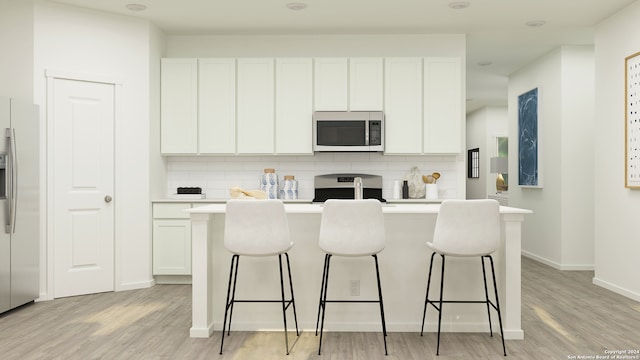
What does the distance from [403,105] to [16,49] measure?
3.82 meters

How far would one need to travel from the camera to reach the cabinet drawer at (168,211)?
5.16 meters

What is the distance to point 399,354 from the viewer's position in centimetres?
310

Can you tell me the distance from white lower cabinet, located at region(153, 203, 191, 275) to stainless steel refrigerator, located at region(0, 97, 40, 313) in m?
1.12

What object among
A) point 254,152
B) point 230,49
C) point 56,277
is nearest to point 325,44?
point 230,49

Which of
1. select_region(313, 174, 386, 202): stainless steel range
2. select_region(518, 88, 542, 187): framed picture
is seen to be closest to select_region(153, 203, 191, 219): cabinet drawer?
select_region(313, 174, 386, 202): stainless steel range

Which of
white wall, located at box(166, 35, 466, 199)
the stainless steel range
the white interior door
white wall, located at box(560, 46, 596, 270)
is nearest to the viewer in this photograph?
the white interior door

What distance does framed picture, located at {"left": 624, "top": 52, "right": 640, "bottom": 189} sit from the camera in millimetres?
4480

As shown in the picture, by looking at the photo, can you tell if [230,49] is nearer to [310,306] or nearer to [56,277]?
[56,277]

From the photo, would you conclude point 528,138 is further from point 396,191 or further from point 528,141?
point 396,191

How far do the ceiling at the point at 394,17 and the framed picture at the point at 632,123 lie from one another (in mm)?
646

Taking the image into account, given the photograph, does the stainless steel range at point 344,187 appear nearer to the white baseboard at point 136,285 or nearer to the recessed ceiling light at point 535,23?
the white baseboard at point 136,285

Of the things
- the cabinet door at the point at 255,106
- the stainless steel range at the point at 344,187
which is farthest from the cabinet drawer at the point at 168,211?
the stainless steel range at the point at 344,187

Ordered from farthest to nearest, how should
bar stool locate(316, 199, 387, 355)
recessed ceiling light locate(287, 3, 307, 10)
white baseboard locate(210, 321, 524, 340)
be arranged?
recessed ceiling light locate(287, 3, 307, 10)
white baseboard locate(210, 321, 524, 340)
bar stool locate(316, 199, 387, 355)

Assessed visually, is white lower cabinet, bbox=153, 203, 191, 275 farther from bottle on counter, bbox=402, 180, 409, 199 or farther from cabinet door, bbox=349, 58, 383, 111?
bottle on counter, bbox=402, 180, 409, 199
